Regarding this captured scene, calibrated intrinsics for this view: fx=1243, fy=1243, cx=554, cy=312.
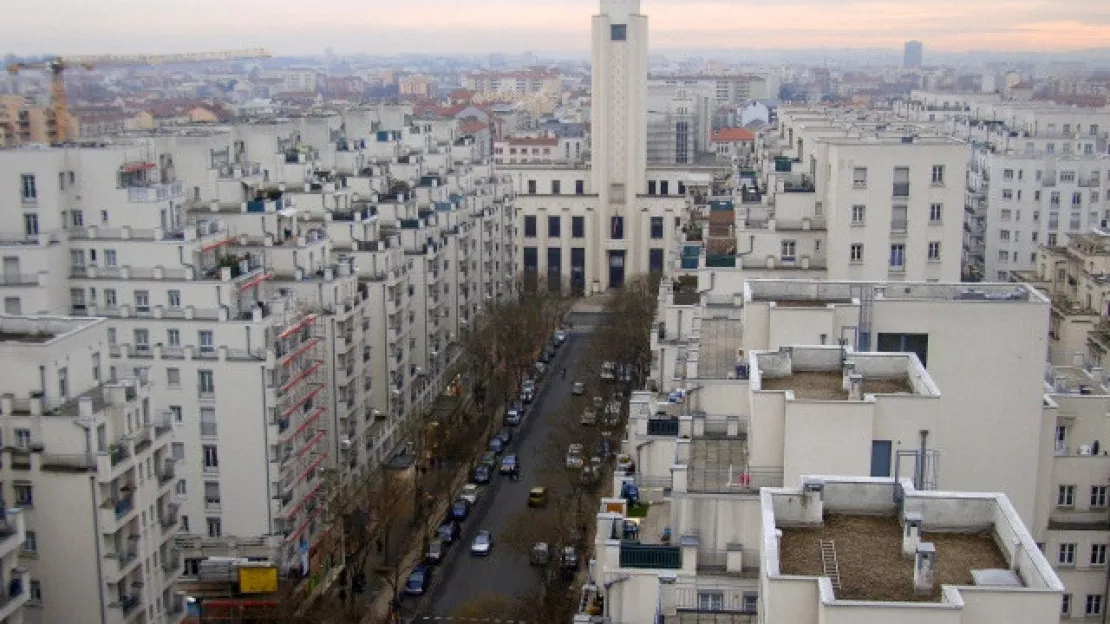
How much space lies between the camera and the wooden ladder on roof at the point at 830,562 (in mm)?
17938

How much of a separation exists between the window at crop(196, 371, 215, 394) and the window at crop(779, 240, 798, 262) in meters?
22.7

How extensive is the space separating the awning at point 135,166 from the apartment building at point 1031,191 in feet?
193

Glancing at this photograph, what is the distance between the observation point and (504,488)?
205 ft

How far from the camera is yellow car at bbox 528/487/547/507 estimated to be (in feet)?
195

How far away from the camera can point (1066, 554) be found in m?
36.3

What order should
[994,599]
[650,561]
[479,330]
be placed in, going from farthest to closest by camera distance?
[479,330] < [650,561] < [994,599]

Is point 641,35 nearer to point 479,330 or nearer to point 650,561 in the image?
point 479,330

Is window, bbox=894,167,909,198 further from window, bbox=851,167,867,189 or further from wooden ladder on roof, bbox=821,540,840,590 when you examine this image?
wooden ladder on roof, bbox=821,540,840,590

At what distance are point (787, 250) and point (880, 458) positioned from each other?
80.0ft

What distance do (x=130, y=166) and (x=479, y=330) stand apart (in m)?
33.3

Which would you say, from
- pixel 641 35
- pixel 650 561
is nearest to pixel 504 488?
pixel 650 561

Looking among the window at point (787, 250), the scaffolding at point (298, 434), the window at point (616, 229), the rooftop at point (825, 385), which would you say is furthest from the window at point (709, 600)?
the window at point (616, 229)

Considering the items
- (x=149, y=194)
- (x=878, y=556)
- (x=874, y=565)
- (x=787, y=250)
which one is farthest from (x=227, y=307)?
(x=874, y=565)

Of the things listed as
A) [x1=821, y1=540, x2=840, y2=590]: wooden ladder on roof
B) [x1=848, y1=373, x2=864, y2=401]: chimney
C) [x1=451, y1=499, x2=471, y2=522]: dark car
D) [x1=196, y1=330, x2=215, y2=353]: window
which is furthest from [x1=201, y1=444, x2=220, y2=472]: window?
[x1=821, y1=540, x2=840, y2=590]: wooden ladder on roof
